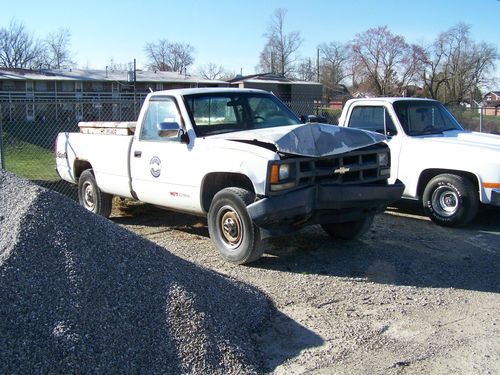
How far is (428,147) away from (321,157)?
3003 millimetres

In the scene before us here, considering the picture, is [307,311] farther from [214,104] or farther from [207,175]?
[214,104]

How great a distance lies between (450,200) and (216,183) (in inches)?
141

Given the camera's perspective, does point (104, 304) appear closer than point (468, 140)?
Yes

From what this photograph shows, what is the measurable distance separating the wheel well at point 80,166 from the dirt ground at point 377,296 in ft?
4.71

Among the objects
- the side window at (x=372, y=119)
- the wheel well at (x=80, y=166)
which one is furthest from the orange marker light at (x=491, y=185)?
the wheel well at (x=80, y=166)

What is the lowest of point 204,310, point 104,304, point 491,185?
point 204,310

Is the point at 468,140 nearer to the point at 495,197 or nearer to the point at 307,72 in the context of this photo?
the point at 495,197

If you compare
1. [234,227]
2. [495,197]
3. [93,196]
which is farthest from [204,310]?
[495,197]

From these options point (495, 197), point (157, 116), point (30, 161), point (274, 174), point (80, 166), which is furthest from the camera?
point (30, 161)

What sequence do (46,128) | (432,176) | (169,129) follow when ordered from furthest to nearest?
(46,128) < (432,176) < (169,129)

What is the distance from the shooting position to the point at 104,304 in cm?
390

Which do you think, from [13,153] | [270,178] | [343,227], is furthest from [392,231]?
[13,153]

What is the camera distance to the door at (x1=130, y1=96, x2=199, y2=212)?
21.8ft

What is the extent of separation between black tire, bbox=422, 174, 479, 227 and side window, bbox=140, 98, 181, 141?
12.5ft
